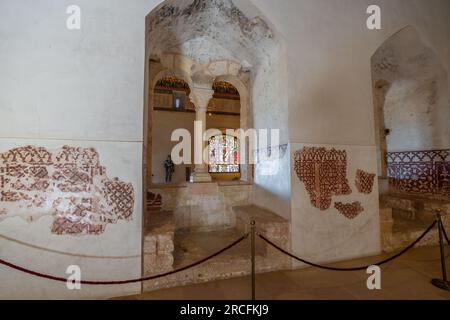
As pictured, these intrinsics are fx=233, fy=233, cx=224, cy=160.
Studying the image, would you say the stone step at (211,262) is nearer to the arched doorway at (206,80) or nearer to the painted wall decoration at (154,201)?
the arched doorway at (206,80)

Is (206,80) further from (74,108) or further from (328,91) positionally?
(74,108)

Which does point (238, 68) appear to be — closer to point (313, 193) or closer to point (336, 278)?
point (313, 193)

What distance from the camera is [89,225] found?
2459mm

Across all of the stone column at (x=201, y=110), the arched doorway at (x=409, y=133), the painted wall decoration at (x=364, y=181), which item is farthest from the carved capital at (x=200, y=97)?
the arched doorway at (x=409, y=133)

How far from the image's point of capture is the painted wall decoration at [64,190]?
7.59 ft

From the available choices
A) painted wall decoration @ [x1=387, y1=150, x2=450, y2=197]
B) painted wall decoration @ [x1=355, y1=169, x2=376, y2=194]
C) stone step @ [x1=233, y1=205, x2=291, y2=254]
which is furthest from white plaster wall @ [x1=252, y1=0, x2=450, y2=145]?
painted wall decoration @ [x1=387, y1=150, x2=450, y2=197]

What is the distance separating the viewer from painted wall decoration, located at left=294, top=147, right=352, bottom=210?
3236 millimetres

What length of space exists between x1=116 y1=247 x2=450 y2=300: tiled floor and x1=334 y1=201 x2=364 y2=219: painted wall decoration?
26.1 inches

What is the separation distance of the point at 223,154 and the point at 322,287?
36.1 feet

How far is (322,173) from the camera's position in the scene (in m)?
3.31

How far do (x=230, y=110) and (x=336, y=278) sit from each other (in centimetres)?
1096

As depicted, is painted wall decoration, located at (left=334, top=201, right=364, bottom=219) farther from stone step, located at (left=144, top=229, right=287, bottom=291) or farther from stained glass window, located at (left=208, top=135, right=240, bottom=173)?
stained glass window, located at (left=208, top=135, right=240, bottom=173)

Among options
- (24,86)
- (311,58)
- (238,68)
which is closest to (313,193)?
(311,58)

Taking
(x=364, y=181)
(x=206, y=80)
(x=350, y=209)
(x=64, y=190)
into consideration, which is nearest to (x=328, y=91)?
(x=364, y=181)
